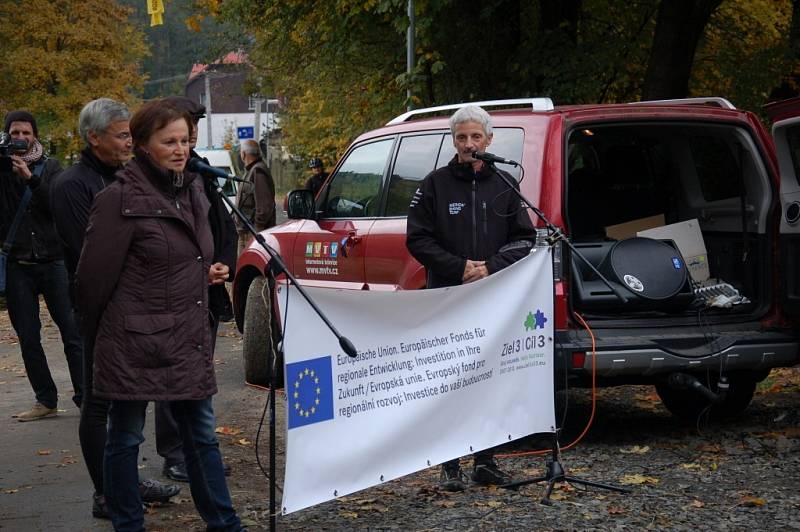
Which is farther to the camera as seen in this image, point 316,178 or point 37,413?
point 316,178

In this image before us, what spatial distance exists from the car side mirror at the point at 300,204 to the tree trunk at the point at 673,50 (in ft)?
20.5

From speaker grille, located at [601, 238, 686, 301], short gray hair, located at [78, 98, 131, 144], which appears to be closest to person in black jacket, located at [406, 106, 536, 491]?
speaker grille, located at [601, 238, 686, 301]

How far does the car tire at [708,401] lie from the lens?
7.55 m

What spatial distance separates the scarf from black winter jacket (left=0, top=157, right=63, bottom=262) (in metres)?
0.07

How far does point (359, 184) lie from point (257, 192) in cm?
669

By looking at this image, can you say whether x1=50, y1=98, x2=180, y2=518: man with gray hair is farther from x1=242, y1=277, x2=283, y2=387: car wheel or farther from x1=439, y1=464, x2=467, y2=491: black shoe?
x1=242, y1=277, x2=283, y2=387: car wheel

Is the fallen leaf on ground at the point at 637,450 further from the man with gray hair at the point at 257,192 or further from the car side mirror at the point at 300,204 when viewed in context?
the man with gray hair at the point at 257,192

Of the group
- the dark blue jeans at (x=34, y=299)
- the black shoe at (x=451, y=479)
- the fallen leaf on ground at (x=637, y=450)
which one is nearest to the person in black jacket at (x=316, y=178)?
the dark blue jeans at (x=34, y=299)

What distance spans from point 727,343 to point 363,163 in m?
2.72

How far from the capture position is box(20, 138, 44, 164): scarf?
24.7ft

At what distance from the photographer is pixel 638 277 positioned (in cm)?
685

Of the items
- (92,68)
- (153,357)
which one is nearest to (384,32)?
(153,357)

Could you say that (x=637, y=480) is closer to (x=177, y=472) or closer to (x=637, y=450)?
(x=637, y=450)

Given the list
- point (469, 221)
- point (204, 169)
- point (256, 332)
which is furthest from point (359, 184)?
point (204, 169)
